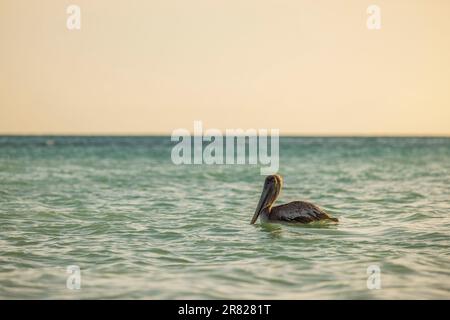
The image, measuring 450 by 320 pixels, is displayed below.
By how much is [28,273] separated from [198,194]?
26.9 feet

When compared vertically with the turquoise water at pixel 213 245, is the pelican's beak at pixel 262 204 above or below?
above

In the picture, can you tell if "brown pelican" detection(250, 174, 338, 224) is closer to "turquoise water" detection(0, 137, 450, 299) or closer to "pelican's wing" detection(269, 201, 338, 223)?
"pelican's wing" detection(269, 201, 338, 223)

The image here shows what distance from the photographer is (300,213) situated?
10.3 metres

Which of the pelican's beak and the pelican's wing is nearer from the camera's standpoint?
the pelican's wing

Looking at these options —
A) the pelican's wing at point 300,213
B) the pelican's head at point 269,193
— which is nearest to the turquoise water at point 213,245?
the pelican's wing at point 300,213

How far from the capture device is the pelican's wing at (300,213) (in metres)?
10.3

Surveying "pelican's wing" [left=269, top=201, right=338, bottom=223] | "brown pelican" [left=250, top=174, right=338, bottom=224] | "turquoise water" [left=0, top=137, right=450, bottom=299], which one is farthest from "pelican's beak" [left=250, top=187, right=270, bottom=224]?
"pelican's wing" [left=269, top=201, right=338, bottom=223]

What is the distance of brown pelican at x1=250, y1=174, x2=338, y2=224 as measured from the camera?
1027 centimetres

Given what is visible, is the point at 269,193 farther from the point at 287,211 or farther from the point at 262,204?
the point at 287,211

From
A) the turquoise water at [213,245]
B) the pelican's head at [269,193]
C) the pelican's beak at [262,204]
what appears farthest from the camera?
the pelican's head at [269,193]

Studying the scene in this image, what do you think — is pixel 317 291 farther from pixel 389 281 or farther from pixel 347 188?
pixel 347 188

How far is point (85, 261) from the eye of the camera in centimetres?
760

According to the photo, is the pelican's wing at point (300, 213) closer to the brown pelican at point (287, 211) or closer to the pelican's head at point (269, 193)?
the brown pelican at point (287, 211)
